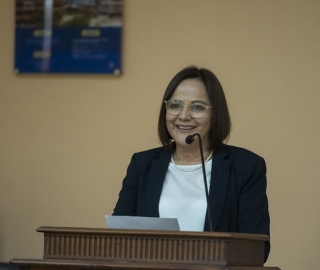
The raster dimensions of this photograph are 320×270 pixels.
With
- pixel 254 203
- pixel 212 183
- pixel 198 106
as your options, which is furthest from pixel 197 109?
pixel 254 203

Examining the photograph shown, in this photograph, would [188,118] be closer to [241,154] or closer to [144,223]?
[241,154]

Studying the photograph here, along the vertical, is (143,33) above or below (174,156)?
above

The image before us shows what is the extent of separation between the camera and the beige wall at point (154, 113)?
4293 millimetres

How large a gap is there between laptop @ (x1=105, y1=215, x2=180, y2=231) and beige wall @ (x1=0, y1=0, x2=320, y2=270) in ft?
6.22

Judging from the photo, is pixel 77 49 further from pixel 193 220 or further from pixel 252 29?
pixel 193 220

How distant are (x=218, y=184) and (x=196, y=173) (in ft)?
0.47

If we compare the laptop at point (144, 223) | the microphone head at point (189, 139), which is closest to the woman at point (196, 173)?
the microphone head at point (189, 139)

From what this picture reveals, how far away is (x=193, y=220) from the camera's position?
118 inches

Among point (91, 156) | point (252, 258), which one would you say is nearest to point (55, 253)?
point (252, 258)

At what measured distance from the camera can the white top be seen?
3.01 meters

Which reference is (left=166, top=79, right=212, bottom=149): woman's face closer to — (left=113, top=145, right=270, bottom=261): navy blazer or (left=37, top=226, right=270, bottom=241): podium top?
(left=113, top=145, right=270, bottom=261): navy blazer

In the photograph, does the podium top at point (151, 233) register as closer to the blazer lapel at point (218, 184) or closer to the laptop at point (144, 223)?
the laptop at point (144, 223)

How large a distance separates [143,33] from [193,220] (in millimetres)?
1750

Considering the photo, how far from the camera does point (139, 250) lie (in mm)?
2191
